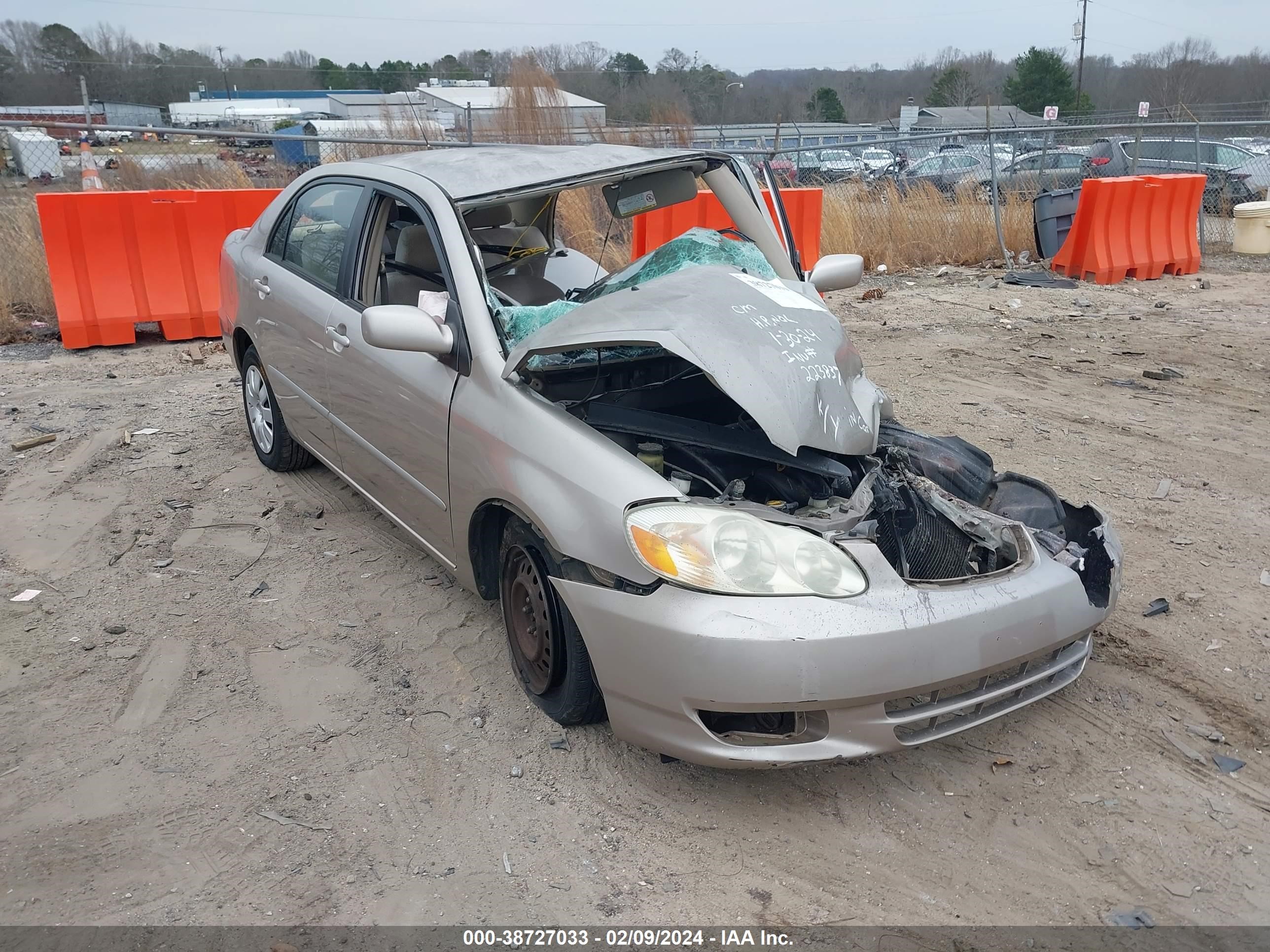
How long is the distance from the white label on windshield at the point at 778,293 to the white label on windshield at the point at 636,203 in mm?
816

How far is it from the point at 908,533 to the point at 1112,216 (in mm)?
10010

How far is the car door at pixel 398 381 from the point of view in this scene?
3518 mm

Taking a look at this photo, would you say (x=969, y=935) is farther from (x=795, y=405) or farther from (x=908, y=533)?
(x=795, y=405)

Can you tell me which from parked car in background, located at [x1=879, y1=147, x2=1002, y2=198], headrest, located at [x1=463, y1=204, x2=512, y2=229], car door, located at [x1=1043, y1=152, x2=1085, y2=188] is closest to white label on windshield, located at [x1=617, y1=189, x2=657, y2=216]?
headrest, located at [x1=463, y1=204, x2=512, y2=229]

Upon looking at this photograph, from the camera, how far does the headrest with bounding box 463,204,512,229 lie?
3.77m

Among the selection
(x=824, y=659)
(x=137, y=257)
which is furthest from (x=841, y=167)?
(x=824, y=659)

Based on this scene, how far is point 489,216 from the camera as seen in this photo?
419 cm

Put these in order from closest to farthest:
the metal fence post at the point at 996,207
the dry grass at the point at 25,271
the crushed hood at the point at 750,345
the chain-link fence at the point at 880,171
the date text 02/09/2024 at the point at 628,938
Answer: the date text 02/09/2024 at the point at 628,938
the crushed hood at the point at 750,345
the dry grass at the point at 25,271
the chain-link fence at the point at 880,171
the metal fence post at the point at 996,207

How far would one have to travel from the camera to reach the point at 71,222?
770 centimetres

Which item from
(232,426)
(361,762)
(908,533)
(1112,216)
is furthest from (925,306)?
(361,762)

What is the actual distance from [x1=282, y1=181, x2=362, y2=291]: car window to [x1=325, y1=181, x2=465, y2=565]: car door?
0.66 ft

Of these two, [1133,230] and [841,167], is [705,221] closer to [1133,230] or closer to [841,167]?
[1133,230]

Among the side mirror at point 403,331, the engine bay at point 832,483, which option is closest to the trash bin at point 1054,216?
the engine bay at point 832,483

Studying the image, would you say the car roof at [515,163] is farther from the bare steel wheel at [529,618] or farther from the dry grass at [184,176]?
the dry grass at [184,176]
